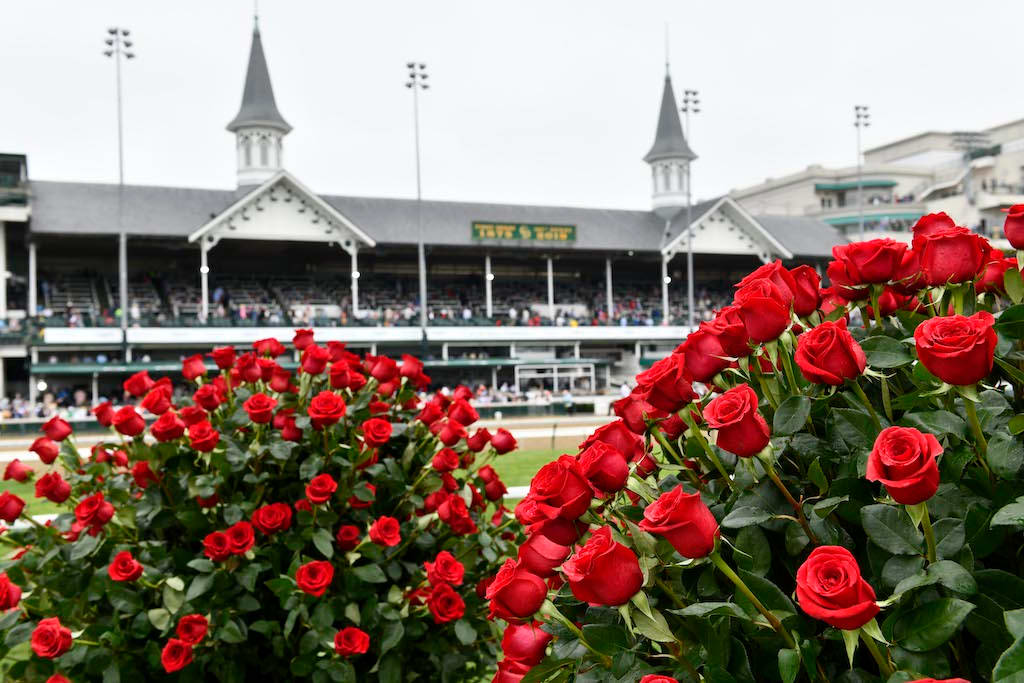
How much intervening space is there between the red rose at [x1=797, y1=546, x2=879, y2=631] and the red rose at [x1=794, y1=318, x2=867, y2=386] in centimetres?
47

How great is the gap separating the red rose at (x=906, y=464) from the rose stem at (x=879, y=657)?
0.75 feet

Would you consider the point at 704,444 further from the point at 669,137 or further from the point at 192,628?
the point at 669,137

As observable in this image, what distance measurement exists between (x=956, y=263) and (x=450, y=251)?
123 feet

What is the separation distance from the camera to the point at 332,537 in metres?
3.77

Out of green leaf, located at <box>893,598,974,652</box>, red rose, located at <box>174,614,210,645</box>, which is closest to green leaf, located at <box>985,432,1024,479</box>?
green leaf, located at <box>893,598,974,652</box>

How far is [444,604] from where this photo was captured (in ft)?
11.7

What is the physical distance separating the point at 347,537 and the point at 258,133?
→ 4054 cm

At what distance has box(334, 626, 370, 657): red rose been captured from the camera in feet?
11.5

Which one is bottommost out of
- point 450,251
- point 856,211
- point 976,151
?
point 450,251

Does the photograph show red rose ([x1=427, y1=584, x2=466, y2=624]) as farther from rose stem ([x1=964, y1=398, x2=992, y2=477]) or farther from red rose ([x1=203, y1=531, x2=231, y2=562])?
rose stem ([x1=964, y1=398, x2=992, y2=477])

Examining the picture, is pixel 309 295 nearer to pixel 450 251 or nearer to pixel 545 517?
pixel 450 251

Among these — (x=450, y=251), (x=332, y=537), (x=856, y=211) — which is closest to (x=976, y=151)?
(x=856, y=211)

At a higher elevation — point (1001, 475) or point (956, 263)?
point (956, 263)

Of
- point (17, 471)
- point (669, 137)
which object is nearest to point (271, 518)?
point (17, 471)
